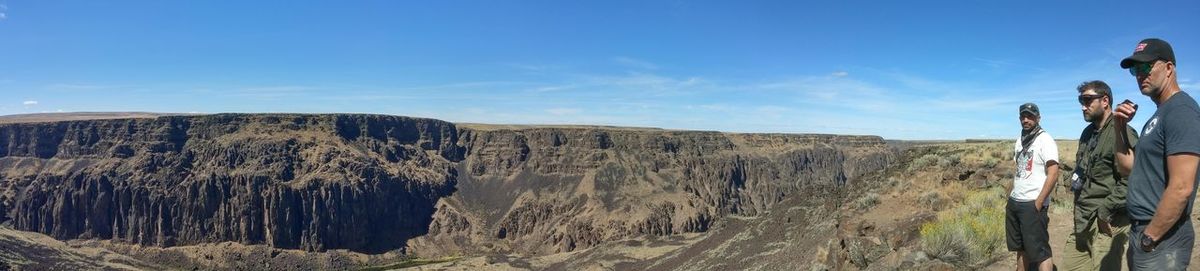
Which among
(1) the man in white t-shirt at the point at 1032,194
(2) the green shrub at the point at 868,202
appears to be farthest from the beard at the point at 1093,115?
(2) the green shrub at the point at 868,202

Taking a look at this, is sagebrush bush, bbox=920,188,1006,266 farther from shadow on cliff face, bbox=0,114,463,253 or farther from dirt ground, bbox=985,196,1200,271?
shadow on cliff face, bbox=0,114,463,253

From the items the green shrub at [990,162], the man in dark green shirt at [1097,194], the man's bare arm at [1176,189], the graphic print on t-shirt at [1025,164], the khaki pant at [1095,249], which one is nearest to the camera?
the man's bare arm at [1176,189]

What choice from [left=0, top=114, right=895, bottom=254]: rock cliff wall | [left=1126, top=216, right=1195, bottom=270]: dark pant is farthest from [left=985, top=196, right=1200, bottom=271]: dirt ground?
[left=0, top=114, right=895, bottom=254]: rock cliff wall

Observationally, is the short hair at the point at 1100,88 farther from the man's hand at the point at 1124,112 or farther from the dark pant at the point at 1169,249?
the dark pant at the point at 1169,249

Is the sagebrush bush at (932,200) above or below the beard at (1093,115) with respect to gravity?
below


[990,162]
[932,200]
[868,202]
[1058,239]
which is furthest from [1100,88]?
[990,162]

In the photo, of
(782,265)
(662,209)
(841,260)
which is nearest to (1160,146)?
(841,260)

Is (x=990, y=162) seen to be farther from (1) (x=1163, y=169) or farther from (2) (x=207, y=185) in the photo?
(2) (x=207, y=185)
